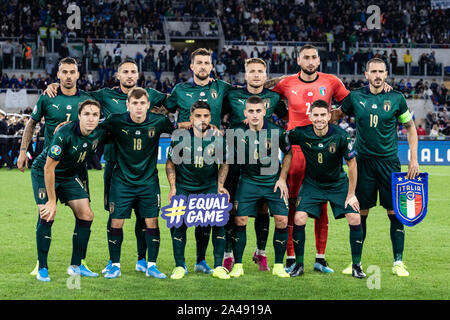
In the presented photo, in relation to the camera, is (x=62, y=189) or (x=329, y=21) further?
(x=329, y=21)

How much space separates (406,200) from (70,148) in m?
3.47

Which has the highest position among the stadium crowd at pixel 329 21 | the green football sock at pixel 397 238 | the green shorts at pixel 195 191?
the stadium crowd at pixel 329 21

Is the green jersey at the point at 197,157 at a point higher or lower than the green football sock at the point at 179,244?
higher

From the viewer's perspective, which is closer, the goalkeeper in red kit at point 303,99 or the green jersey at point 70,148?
the green jersey at point 70,148

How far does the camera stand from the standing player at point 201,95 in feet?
23.5

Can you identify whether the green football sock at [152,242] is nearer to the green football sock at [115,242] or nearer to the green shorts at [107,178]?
the green football sock at [115,242]

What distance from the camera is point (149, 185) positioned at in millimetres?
6844

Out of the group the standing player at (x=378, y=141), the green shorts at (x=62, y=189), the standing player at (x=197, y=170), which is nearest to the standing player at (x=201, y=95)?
the standing player at (x=197, y=170)

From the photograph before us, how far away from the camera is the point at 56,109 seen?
7105 millimetres

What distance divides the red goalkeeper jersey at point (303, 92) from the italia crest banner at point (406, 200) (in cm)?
120

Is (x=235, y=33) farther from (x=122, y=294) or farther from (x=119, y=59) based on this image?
(x=122, y=294)

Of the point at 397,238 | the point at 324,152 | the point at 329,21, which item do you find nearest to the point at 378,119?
the point at 324,152

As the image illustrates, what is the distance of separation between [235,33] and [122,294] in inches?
1128

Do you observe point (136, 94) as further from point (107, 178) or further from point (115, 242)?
point (115, 242)
